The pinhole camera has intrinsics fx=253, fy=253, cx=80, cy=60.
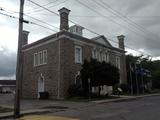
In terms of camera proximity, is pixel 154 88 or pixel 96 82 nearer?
pixel 96 82

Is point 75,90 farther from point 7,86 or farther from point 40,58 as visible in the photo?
point 7,86

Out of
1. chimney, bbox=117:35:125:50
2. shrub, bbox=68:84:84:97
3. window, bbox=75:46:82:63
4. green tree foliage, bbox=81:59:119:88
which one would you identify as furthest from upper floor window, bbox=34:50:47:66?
chimney, bbox=117:35:125:50

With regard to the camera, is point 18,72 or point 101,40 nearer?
point 18,72

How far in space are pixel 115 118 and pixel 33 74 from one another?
86.3 ft

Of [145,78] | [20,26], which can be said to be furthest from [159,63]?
[20,26]

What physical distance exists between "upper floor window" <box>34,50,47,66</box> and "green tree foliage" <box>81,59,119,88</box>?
7.46 meters

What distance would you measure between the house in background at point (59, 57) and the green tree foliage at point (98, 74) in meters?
2.79

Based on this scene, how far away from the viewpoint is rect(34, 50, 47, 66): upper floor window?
1419 inches

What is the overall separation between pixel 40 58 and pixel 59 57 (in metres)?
5.47

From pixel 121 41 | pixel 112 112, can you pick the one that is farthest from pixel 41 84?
pixel 112 112

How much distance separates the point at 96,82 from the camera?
1181 inches

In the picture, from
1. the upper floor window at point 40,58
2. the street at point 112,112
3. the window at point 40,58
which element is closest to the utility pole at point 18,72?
the street at point 112,112

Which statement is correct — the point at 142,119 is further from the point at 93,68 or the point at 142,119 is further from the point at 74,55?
the point at 74,55

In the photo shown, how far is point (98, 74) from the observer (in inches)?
1180
